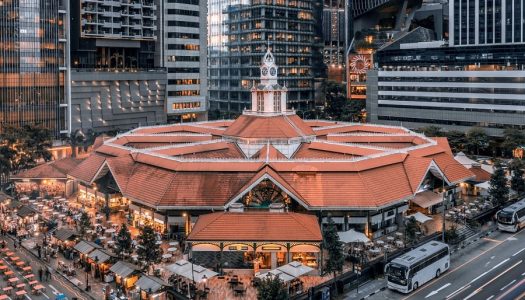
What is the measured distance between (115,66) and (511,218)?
12027 centimetres

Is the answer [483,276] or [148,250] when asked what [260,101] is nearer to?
[148,250]

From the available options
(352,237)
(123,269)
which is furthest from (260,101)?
(123,269)

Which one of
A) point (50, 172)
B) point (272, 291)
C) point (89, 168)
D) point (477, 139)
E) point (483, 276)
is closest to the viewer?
point (272, 291)

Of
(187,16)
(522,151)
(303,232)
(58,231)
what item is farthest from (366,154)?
(187,16)

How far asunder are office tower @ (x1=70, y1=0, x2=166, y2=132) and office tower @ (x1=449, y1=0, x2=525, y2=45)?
84.1 m

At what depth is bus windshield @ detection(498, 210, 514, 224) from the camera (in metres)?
71.7

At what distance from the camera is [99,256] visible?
193 feet

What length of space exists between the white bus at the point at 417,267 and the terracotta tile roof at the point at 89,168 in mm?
48828

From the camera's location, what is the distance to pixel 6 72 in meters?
128

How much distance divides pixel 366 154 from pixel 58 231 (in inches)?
1738

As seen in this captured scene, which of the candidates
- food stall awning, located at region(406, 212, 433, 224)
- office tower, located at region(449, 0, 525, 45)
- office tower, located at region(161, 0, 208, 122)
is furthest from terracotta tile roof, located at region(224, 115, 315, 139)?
office tower, located at region(161, 0, 208, 122)

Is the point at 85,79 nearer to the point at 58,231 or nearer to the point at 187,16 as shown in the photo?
the point at 187,16

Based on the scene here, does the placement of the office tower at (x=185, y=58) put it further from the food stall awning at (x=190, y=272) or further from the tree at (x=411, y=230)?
the food stall awning at (x=190, y=272)

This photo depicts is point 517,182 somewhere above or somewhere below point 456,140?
below
